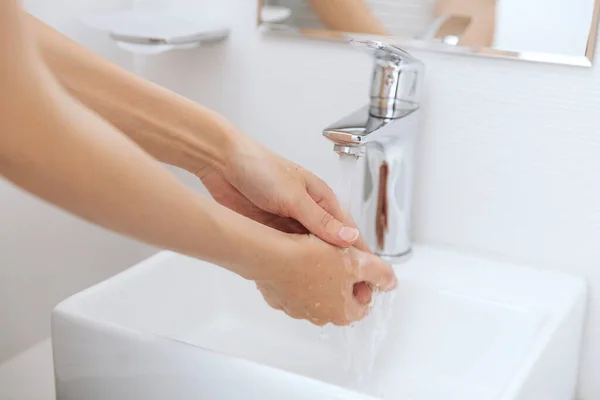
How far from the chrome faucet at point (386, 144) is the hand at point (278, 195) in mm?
51

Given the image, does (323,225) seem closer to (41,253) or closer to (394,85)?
(394,85)

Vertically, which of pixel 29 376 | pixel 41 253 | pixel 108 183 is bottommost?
pixel 29 376

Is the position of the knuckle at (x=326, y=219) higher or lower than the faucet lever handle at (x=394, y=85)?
lower

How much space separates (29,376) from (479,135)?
1.89 feet

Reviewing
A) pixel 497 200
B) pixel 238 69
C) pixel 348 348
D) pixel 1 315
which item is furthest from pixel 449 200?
pixel 1 315

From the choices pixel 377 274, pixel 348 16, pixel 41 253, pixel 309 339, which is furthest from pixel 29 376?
pixel 348 16

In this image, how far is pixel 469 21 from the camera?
80 centimetres

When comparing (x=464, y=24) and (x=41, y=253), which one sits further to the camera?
(x=41, y=253)

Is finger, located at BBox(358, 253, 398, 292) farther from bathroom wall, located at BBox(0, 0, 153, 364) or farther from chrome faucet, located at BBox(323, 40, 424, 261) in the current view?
bathroom wall, located at BBox(0, 0, 153, 364)

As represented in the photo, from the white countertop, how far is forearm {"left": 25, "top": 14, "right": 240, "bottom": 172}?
32 cm

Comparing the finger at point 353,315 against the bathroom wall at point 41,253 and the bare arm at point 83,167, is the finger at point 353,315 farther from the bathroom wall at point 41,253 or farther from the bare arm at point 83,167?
the bathroom wall at point 41,253

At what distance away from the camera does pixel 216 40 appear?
942mm

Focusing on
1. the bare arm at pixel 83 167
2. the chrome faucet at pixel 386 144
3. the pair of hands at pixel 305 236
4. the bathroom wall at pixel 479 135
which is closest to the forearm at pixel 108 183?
the bare arm at pixel 83 167

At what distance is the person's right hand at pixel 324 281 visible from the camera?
677 mm
